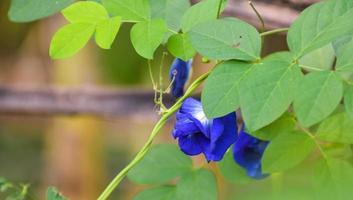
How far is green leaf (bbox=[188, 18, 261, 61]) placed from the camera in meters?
0.58

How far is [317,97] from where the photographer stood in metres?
0.53

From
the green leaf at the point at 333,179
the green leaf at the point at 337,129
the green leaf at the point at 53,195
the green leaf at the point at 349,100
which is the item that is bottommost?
the green leaf at the point at 333,179

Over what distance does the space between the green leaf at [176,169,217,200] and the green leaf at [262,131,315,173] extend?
2.2 inches

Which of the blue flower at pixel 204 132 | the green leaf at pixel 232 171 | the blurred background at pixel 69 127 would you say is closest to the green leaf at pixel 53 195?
the blue flower at pixel 204 132

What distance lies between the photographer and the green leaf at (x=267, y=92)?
0.54 meters

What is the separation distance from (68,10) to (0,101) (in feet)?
3.23

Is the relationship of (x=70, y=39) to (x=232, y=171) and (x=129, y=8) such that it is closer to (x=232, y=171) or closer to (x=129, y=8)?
(x=129, y=8)

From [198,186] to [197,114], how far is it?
3.1 inches

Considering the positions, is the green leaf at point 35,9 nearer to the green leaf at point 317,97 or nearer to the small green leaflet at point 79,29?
the small green leaflet at point 79,29

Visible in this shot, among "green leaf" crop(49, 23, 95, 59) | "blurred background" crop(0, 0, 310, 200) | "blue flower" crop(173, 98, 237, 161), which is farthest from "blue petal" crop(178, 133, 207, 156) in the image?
"blurred background" crop(0, 0, 310, 200)

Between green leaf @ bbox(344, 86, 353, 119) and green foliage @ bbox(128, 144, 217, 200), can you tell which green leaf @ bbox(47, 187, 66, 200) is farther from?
green leaf @ bbox(344, 86, 353, 119)

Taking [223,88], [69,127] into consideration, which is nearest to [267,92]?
[223,88]

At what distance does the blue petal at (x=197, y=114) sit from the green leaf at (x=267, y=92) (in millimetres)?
71

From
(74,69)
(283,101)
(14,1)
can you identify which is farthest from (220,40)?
(74,69)
